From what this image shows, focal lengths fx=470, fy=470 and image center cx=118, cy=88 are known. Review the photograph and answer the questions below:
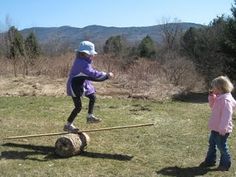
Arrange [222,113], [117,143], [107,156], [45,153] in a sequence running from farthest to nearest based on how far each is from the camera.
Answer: [117,143], [45,153], [107,156], [222,113]

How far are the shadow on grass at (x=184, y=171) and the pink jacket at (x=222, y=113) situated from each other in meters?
0.66

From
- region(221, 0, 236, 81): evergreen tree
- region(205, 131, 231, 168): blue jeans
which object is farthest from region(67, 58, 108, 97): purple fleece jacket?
region(221, 0, 236, 81): evergreen tree

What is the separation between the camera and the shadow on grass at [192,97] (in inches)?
624

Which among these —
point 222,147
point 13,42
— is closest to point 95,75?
point 222,147

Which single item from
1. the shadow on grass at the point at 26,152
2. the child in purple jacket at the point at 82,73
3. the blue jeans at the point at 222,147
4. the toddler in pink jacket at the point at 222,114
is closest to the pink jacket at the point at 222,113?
the toddler in pink jacket at the point at 222,114

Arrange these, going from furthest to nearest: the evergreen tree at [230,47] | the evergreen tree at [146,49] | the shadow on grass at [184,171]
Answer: the evergreen tree at [146,49] < the evergreen tree at [230,47] < the shadow on grass at [184,171]

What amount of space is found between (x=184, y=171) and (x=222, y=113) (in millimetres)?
1064

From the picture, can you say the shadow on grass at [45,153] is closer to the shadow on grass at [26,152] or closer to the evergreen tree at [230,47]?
the shadow on grass at [26,152]

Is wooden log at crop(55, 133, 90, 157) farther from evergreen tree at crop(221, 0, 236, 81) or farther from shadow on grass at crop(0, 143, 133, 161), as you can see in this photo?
evergreen tree at crop(221, 0, 236, 81)

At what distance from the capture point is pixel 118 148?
8.60 metres

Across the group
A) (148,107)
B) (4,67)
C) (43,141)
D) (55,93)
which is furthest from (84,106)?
(4,67)

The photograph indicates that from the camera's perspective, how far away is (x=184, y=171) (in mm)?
7223

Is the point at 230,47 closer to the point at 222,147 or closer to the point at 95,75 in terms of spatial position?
the point at 95,75

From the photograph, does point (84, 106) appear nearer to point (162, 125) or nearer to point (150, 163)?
point (162, 125)
